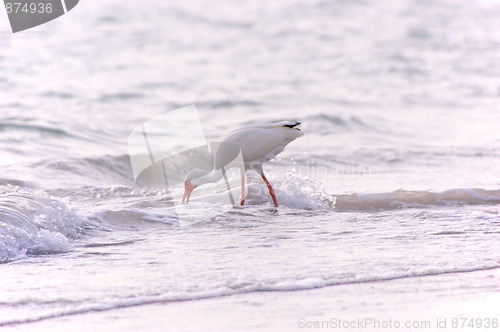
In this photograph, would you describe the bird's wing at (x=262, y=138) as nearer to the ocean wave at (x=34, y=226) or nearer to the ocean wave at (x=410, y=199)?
the ocean wave at (x=410, y=199)

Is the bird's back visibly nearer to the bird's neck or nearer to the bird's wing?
the bird's wing

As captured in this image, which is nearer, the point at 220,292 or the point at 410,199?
the point at 220,292

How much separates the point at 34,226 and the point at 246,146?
7.49ft

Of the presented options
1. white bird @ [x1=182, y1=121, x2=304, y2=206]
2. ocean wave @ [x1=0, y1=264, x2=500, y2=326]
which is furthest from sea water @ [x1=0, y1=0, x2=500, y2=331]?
white bird @ [x1=182, y1=121, x2=304, y2=206]

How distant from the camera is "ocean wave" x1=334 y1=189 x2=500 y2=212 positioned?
20.3 feet

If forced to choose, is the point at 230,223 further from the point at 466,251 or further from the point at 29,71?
the point at 29,71

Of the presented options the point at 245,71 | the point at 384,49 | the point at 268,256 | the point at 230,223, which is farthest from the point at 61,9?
the point at 268,256

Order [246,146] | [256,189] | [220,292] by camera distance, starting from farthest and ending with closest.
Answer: [256,189] → [246,146] → [220,292]

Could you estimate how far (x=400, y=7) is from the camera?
29.0 metres

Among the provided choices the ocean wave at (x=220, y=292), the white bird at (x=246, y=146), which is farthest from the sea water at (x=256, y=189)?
the white bird at (x=246, y=146)

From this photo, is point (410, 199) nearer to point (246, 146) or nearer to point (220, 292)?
point (246, 146)

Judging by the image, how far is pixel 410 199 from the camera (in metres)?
6.34

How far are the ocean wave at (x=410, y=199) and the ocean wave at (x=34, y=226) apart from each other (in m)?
2.49

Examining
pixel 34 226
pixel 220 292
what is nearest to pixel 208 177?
pixel 34 226
